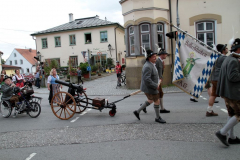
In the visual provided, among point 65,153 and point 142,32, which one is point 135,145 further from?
point 142,32

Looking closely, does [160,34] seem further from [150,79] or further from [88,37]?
[88,37]

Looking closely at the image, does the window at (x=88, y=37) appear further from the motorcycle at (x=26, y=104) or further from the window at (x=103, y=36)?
the motorcycle at (x=26, y=104)

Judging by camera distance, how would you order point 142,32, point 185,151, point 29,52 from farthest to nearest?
point 29,52, point 142,32, point 185,151

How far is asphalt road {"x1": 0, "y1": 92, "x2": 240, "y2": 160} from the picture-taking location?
3852 mm

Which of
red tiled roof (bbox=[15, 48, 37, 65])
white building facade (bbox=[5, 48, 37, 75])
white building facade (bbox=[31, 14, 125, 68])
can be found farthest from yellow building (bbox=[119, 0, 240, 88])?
red tiled roof (bbox=[15, 48, 37, 65])

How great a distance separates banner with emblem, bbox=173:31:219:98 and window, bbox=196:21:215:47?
→ 869 cm

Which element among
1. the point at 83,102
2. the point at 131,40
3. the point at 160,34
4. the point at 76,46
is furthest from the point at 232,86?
the point at 76,46

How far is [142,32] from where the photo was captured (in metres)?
13.3

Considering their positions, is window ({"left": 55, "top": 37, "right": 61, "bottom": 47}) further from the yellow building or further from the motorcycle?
the motorcycle

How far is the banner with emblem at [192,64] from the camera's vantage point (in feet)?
18.7

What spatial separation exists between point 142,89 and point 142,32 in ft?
27.3

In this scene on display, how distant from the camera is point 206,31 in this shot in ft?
44.8

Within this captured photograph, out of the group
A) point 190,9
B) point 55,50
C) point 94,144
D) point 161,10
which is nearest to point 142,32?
point 161,10

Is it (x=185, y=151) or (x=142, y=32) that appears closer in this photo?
(x=185, y=151)
